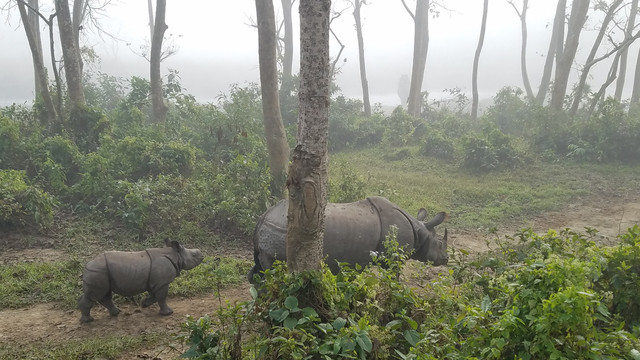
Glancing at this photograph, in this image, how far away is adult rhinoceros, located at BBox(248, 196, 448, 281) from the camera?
5758 mm

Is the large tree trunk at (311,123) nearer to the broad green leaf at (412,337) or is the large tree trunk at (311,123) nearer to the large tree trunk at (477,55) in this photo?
the broad green leaf at (412,337)

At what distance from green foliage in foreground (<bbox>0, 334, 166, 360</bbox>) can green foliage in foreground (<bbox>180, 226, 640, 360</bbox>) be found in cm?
192

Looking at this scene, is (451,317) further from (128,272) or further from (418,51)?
(418,51)

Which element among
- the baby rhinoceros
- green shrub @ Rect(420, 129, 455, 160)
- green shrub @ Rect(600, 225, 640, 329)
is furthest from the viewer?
A: green shrub @ Rect(420, 129, 455, 160)

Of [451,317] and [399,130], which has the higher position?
[399,130]

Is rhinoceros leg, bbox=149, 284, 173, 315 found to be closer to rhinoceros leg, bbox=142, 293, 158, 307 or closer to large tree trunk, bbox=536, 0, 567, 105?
rhinoceros leg, bbox=142, 293, 158, 307

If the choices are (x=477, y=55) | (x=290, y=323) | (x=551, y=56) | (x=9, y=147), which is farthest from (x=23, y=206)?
(x=551, y=56)

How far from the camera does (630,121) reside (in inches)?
580

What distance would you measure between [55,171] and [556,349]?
10.8 meters

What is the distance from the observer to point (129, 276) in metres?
5.83

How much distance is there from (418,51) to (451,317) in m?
23.9

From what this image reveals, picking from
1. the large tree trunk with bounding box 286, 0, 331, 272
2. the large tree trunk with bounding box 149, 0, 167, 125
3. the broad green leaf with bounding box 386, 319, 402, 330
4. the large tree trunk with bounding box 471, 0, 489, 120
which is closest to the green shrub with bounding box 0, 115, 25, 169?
the large tree trunk with bounding box 149, 0, 167, 125

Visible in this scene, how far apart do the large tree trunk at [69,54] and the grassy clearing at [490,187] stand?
8361mm

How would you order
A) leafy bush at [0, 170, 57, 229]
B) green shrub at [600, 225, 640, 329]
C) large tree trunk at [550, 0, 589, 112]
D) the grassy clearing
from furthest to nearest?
large tree trunk at [550, 0, 589, 112] → the grassy clearing → leafy bush at [0, 170, 57, 229] → green shrub at [600, 225, 640, 329]
